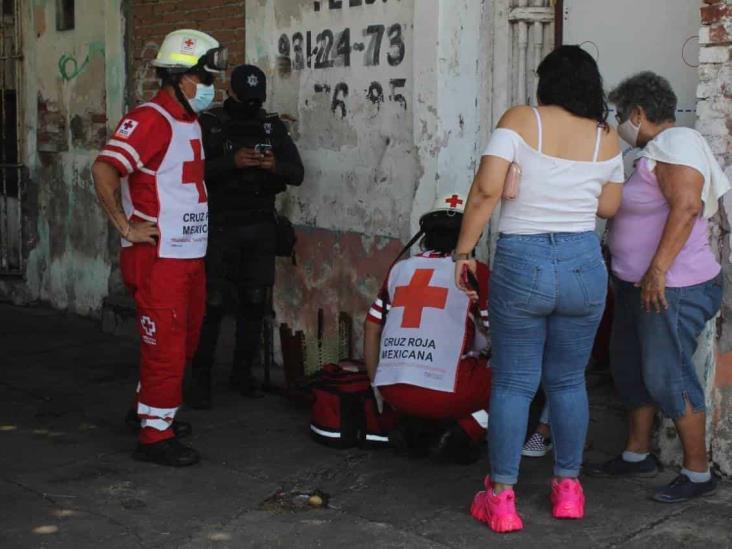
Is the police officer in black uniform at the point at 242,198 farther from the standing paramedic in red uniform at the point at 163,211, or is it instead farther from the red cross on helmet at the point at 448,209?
the red cross on helmet at the point at 448,209

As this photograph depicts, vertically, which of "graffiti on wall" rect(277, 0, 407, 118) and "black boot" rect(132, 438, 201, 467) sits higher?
"graffiti on wall" rect(277, 0, 407, 118)

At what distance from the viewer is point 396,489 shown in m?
5.11

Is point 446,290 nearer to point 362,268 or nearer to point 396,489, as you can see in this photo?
point 396,489

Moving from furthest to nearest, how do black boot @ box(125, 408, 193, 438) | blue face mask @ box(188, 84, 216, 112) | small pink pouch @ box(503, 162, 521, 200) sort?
black boot @ box(125, 408, 193, 438), blue face mask @ box(188, 84, 216, 112), small pink pouch @ box(503, 162, 521, 200)

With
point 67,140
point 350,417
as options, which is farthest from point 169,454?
point 67,140

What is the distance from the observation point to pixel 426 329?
5.16m

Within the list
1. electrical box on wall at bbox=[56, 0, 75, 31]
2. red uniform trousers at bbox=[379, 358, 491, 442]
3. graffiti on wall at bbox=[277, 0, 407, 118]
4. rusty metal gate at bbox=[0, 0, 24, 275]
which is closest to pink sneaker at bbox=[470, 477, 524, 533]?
red uniform trousers at bbox=[379, 358, 491, 442]

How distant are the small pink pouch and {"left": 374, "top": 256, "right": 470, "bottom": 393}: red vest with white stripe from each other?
0.84 meters

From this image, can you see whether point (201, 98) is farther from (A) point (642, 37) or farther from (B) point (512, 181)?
(A) point (642, 37)

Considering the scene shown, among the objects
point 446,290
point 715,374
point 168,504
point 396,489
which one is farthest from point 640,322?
point 168,504

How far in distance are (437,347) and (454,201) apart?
2.22 ft

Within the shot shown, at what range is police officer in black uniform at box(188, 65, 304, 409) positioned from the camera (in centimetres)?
634

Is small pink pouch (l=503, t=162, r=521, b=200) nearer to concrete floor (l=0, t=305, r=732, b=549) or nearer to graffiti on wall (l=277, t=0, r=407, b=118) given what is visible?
concrete floor (l=0, t=305, r=732, b=549)

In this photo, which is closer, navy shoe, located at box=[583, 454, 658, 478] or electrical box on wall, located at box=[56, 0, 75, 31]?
navy shoe, located at box=[583, 454, 658, 478]
